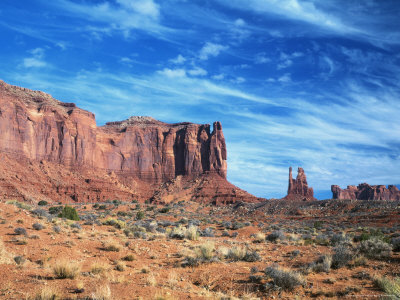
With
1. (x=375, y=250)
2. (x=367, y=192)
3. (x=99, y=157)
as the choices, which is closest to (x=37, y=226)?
(x=375, y=250)

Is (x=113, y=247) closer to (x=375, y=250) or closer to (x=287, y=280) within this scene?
(x=287, y=280)

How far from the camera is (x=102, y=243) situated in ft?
51.0

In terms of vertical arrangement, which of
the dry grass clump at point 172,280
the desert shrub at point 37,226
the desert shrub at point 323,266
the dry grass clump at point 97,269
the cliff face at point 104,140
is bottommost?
the dry grass clump at point 172,280

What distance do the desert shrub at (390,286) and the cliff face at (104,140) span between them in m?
77.0

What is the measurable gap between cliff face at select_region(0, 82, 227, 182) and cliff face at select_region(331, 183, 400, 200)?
74687mm

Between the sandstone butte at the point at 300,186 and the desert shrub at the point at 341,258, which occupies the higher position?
the sandstone butte at the point at 300,186

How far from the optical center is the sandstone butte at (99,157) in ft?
227

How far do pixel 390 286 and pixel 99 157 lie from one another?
9726 centimetres

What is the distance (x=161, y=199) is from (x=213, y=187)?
54.2 feet

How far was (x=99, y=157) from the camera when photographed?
97750mm

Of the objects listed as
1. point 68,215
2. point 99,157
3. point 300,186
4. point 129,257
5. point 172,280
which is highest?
point 99,157

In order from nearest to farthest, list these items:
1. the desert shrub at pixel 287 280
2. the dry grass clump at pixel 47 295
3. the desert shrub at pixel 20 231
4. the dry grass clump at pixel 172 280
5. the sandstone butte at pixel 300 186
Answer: the dry grass clump at pixel 47 295
the desert shrub at pixel 287 280
the dry grass clump at pixel 172 280
the desert shrub at pixel 20 231
the sandstone butte at pixel 300 186

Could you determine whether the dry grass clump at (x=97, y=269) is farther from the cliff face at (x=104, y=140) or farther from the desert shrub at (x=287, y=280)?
the cliff face at (x=104, y=140)

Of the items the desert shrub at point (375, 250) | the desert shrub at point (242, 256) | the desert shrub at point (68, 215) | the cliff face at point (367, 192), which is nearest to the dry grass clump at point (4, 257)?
the desert shrub at point (242, 256)
